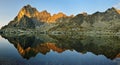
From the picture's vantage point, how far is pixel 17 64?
48.9 metres

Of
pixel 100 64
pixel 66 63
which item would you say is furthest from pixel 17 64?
pixel 100 64

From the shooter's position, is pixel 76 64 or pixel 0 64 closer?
pixel 0 64

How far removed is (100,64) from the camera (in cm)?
5038

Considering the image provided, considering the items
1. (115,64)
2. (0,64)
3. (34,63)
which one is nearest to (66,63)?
(34,63)

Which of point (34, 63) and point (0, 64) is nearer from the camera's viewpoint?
point (0, 64)

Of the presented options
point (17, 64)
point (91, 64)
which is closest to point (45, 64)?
point (17, 64)

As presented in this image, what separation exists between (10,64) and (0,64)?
7.24 feet

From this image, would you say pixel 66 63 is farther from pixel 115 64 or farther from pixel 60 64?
pixel 115 64

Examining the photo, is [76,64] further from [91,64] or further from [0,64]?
[0,64]

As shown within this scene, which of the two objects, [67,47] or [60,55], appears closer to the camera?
[60,55]

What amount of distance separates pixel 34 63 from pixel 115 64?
15727mm

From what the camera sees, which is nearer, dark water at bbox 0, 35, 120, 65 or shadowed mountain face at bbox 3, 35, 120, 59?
dark water at bbox 0, 35, 120, 65

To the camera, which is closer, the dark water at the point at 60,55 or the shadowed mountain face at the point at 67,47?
the dark water at the point at 60,55

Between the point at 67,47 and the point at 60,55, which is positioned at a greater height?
the point at 60,55
